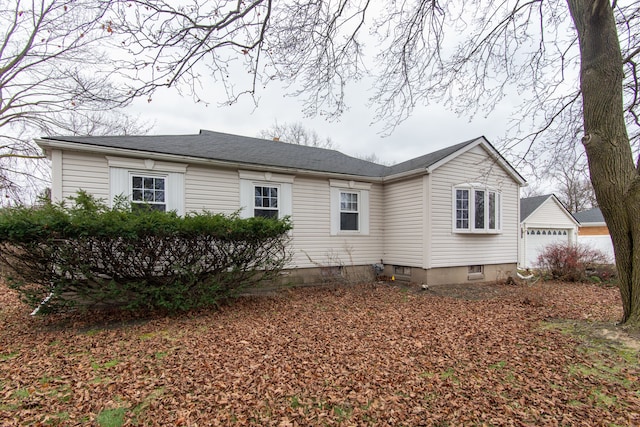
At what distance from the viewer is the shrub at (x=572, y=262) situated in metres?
11.1

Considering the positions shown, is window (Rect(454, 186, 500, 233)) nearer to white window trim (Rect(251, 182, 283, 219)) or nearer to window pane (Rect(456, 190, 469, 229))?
window pane (Rect(456, 190, 469, 229))

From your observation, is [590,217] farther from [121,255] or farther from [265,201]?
[121,255]

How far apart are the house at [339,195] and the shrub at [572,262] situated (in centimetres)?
163

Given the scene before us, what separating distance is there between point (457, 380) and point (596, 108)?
4.89m

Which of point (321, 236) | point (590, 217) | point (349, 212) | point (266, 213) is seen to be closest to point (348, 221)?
point (349, 212)

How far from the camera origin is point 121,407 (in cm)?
299

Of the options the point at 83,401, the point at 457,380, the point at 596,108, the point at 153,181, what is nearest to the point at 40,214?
the point at 153,181

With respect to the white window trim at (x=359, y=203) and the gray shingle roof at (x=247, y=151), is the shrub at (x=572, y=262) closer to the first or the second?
the gray shingle roof at (x=247, y=151)

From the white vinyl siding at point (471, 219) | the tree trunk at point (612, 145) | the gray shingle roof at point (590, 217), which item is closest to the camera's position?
the tree trunk at point (612, 145)

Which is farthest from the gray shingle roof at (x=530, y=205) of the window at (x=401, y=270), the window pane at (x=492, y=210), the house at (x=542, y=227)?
the window at (x=401, y=270)

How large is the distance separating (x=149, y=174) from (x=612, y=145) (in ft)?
30.9

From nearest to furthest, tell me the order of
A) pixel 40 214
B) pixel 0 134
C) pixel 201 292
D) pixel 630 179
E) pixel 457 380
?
1. pixel 457 380
2. pixel 630 179
3. pixel 40 214
4. pixel 201 292
5. pixel 0 134

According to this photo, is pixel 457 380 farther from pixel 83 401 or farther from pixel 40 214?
pixel 40 214

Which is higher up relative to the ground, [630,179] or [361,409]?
[630,179]
